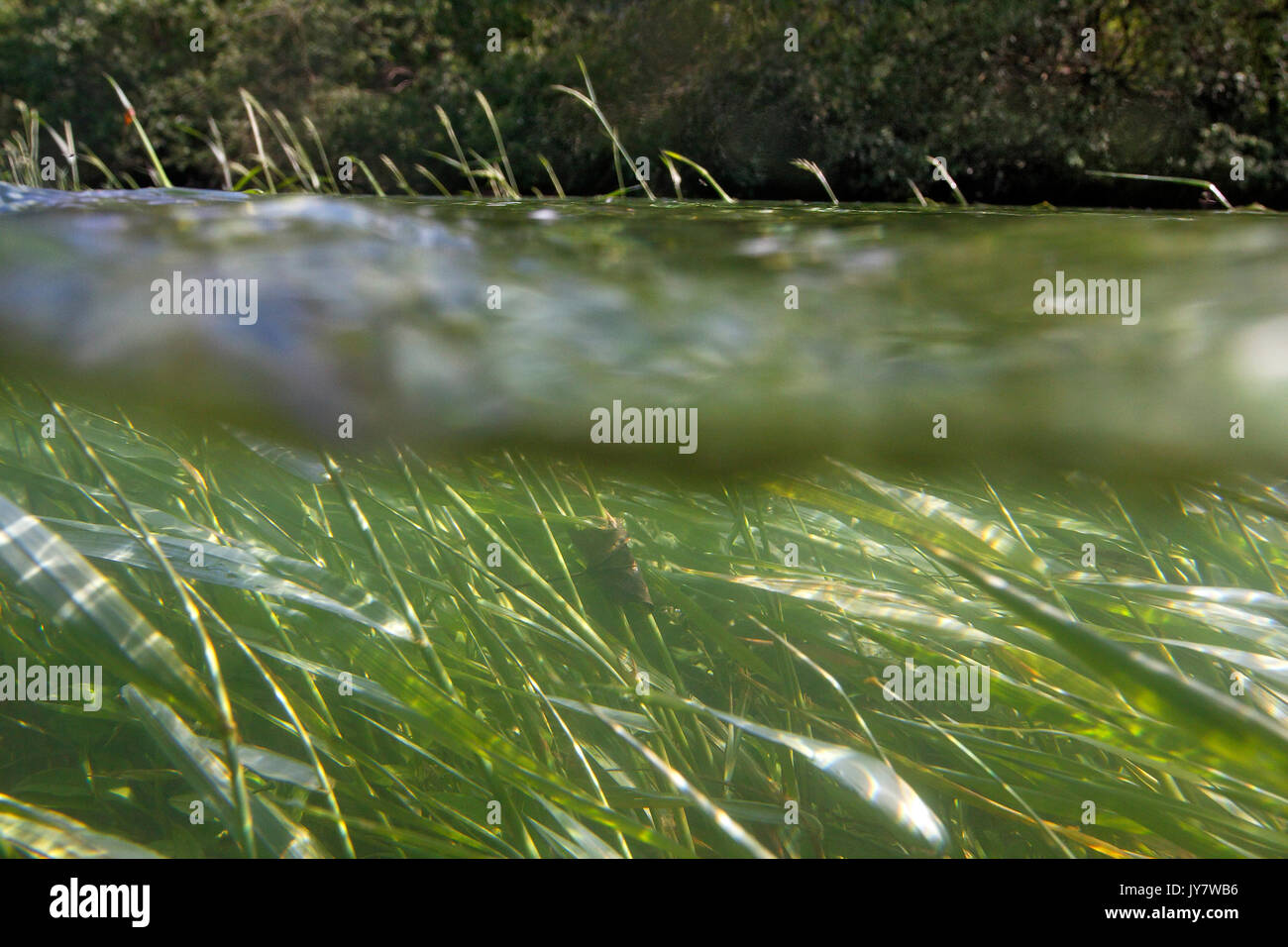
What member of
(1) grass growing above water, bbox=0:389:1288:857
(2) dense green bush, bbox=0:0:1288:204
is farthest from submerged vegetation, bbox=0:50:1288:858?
(2) dense green bush, bbox=0:0:1288:204

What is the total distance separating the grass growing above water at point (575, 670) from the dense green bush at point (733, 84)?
4.59 meters

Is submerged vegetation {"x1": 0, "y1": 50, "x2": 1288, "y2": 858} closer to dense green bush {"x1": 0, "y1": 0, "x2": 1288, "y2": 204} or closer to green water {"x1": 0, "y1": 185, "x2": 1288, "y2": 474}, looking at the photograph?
green water {"x1": 0, "y1": 185, "x2": 1288, "y2": 474}

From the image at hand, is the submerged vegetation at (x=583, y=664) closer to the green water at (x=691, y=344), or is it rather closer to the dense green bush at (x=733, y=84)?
the green water at (x=691, y=344)

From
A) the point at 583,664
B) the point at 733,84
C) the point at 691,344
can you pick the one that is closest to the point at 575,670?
the point at 583,664

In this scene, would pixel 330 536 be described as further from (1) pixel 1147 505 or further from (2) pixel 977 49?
(2) pixel 977 49

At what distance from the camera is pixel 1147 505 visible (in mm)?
1311

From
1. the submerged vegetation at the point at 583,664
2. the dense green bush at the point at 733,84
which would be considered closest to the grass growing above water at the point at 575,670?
the submerged vegetation at the point at 583,664

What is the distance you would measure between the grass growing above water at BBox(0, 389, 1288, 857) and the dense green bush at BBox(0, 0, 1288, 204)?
4.59 meters

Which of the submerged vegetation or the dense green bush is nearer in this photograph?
the submerged vegetation

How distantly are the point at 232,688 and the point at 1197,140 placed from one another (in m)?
5.90

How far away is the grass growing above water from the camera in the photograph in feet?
2.89

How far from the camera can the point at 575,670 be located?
1.23 meters

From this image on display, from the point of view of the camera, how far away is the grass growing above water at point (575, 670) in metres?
0.88
